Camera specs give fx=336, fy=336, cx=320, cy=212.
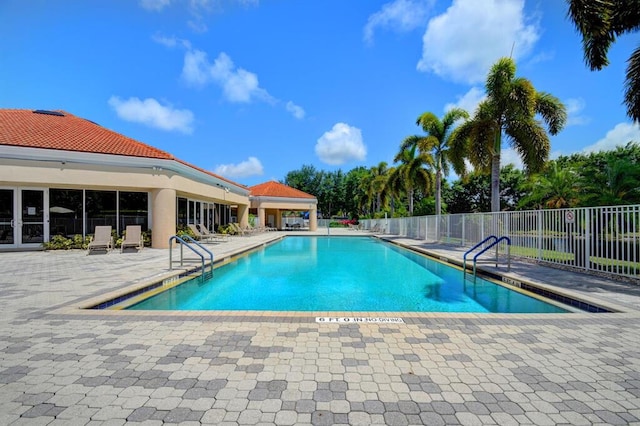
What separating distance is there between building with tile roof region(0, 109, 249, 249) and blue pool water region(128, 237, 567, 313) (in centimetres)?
625

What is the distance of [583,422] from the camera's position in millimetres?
2328

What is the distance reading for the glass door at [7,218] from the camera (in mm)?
13531

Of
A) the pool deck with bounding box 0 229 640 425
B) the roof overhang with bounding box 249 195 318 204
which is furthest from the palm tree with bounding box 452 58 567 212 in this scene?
the roof overhang with bounding box 249 195 318 204

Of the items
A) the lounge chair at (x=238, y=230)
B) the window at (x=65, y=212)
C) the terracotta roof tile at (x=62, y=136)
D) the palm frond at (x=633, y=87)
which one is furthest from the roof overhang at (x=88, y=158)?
the palm frond at (x=633, y=87)

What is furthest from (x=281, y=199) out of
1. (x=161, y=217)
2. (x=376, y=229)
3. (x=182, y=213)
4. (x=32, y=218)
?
(x=32, y=218)

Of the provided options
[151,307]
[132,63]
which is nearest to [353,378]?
[151,307]

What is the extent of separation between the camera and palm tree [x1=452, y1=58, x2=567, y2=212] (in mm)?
14281

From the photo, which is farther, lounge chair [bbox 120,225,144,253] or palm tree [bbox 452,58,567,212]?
palm tree [bbox 452,58,567,212]

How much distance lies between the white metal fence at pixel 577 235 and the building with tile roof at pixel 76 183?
13831mm

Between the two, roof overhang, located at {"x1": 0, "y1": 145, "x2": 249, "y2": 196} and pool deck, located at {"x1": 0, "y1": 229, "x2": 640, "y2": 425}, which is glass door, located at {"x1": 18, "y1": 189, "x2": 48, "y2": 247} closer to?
Answer: roof overhang, located at {"x1": 0, "y1": 145, "x2": 249, "y2": 196}

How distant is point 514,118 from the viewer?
14625 mm

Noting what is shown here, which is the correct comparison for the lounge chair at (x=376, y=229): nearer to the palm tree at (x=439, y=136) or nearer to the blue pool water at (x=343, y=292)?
the palm tree at (x=439, y=136)

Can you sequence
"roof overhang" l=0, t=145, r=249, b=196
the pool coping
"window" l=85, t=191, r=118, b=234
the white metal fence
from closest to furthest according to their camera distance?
the pool coping
the white metal fence
"roof overhang" l=0, t=145, r=249, b=196
"window" l=85, t=191, r=118, b=234

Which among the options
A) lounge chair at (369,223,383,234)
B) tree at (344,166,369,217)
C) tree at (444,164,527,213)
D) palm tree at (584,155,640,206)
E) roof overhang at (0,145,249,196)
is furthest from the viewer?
tree at (344,166,369,217)
